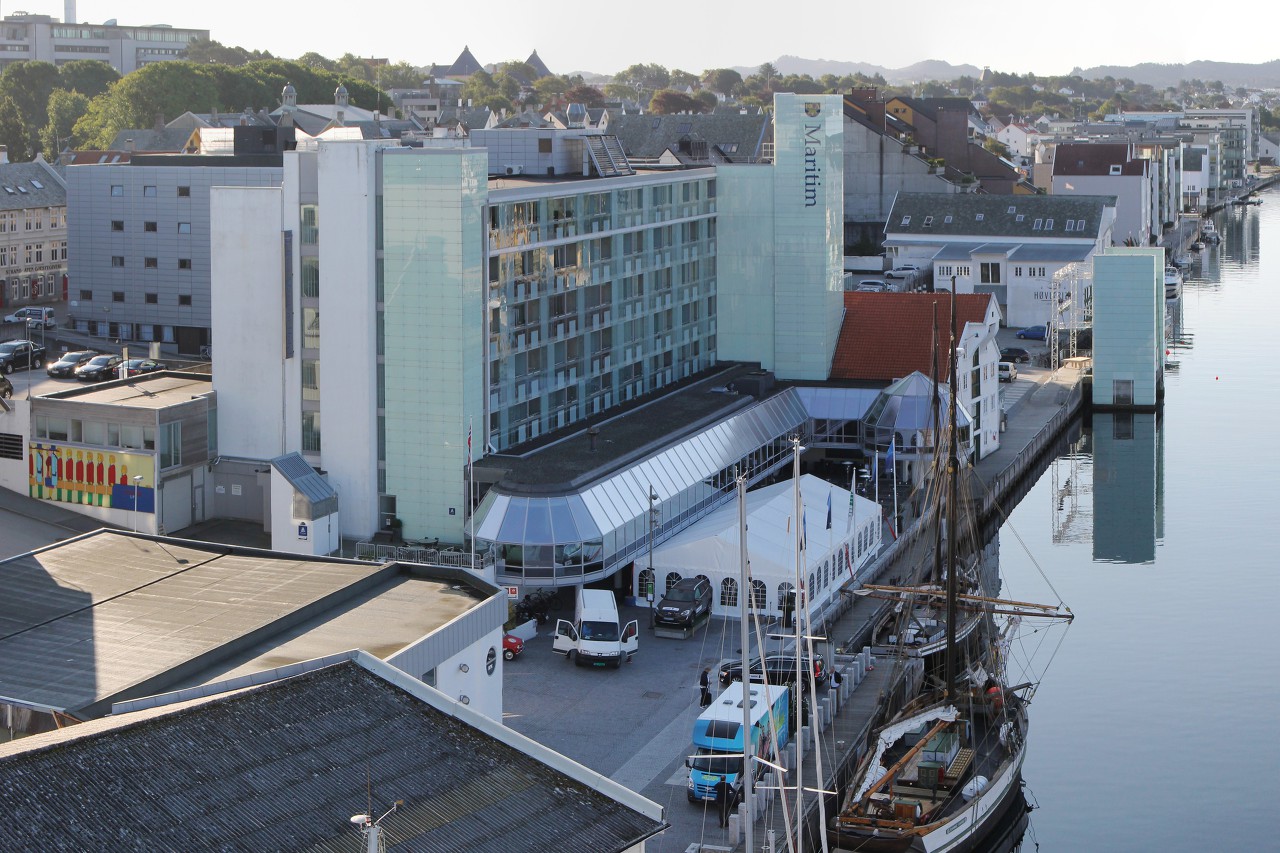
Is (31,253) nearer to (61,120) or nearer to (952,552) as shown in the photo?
(61,120)

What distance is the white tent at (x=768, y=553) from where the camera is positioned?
48031 millimetres

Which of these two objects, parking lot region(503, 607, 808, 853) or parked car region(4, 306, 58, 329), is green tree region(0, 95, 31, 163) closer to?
parked car region(4, 306, 58, 329)

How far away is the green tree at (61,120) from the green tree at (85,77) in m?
19.6

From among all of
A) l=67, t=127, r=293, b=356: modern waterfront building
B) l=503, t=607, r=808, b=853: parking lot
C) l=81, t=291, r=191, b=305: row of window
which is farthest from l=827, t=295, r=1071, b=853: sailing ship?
l=81, t=291, r=191, b=305: row of window

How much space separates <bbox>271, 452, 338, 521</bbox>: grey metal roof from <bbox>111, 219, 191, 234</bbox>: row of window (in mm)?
35428

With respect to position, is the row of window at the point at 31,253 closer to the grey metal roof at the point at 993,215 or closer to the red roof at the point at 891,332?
the grey metal roof at the point at 993,215

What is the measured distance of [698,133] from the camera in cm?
13425

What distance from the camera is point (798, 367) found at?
69375 mm

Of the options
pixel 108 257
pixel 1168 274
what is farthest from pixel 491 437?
pixel 1168 274

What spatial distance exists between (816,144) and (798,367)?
27.9 ft

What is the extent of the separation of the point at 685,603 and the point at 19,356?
44.5 m

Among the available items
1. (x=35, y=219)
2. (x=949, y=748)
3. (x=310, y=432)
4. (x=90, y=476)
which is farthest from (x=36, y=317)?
(x=949, y=748)

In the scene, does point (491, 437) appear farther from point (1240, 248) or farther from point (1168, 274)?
point (1240, 248)

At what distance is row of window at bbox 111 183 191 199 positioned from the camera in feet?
278
